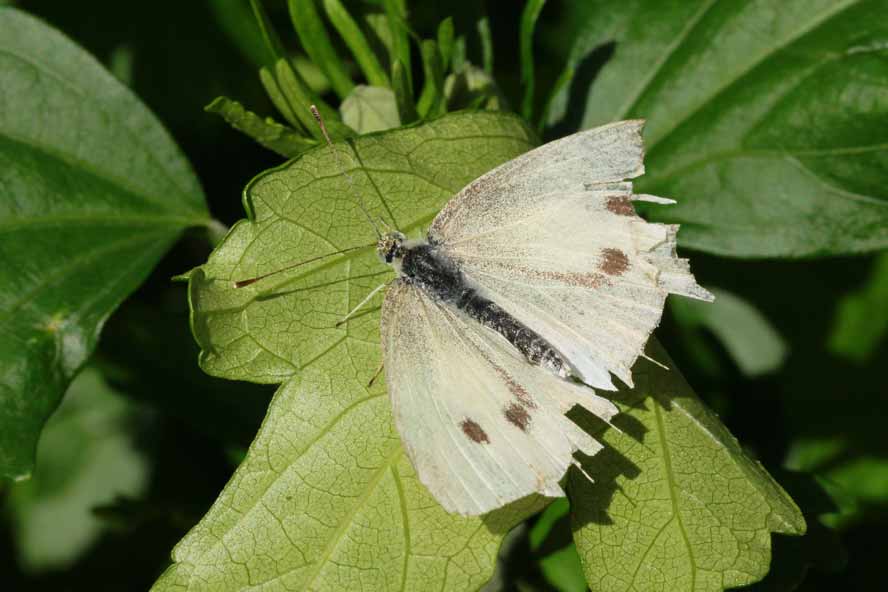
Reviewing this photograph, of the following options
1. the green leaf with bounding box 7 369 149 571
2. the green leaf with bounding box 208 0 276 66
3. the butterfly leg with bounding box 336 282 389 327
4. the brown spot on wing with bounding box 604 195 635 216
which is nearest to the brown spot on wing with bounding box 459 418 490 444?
the butterfly leg with bounding box 336 282 389 327

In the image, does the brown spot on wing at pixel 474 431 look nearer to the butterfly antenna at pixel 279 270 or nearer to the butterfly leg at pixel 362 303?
the butterfly leg at pixel 362 303

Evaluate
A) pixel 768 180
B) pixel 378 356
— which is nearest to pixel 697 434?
pixel 378 356

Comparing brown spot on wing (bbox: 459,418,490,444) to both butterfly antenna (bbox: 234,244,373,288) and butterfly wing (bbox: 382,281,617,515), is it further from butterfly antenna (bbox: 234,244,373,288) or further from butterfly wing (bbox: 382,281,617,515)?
butterfly antenna (bbox: 234,244,373,288)

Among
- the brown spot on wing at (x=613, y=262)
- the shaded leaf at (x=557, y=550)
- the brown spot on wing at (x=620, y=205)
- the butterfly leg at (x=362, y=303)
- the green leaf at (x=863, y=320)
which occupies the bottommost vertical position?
the green leaf at (x=863, y=320)

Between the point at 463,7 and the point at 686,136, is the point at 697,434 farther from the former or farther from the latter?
the point at 463,7

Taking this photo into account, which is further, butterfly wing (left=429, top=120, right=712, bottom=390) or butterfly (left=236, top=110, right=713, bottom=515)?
butterfly wing (left=429, top=120, right=712, bottom=390)

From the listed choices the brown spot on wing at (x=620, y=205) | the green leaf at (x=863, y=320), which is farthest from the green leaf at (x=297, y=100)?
the green leaf at (x=863, y=320)

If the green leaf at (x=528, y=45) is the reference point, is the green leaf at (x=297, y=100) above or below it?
above
